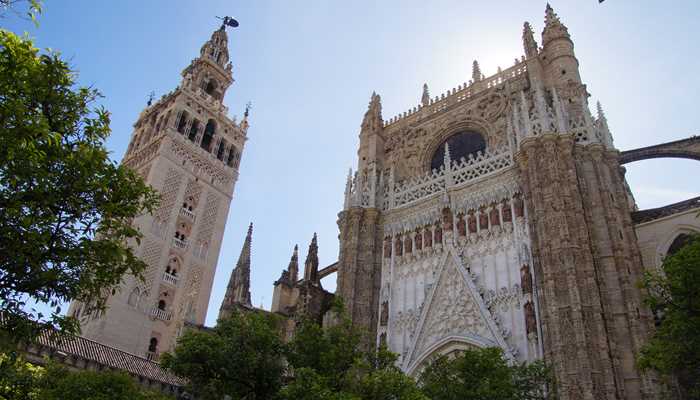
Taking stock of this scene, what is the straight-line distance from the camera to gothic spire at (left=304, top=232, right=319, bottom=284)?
2358 centimetres

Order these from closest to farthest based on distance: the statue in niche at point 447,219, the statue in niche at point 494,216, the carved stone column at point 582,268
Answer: the carved stone column at point 582,268 → the statue in niche at point 494,216 → the statue in niche at point 447,219

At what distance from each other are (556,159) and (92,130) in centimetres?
1394

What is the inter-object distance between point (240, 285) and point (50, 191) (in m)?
23.4

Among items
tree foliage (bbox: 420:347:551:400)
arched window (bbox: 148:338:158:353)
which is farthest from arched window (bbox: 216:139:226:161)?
tree foliage (bbox: 420:347:551:400)

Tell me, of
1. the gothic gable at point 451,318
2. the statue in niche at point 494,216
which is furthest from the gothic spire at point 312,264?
the statue in niche at point 494,216

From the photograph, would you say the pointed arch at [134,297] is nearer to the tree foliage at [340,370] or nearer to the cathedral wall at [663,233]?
the tree foliage at [340,370]

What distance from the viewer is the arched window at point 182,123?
1506 inches

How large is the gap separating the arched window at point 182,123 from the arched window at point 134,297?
1251cm

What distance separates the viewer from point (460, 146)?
23.8 metres

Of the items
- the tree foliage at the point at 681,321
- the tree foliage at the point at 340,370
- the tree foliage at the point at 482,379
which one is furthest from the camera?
the tree foliage at the point at 482,379

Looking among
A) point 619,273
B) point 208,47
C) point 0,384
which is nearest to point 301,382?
point 0,384

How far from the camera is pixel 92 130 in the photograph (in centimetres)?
855

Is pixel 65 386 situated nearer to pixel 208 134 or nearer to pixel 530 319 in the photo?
pixel 530 319

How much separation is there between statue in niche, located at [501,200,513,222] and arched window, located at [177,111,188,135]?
25798 millimetres
